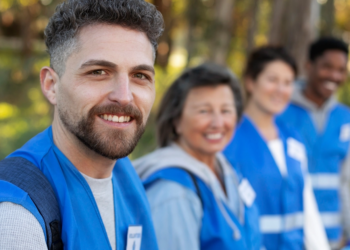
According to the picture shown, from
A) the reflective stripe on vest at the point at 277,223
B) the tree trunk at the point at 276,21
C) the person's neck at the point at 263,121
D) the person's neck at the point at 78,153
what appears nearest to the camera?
the person's neck at the point at 78,153

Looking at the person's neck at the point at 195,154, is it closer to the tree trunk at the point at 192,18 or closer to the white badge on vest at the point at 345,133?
the white badge on vest at the point at 345,133

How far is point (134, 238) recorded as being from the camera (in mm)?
1570

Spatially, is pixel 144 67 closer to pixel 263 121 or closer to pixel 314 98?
pixel 263 121

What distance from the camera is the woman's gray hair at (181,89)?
2.48 meters

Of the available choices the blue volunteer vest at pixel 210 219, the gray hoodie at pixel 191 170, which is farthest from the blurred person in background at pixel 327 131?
the blue volunteer vest at pixel 210 219

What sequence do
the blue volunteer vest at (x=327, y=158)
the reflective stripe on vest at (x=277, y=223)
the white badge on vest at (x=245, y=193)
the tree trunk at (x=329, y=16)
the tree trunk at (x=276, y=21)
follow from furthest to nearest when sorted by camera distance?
1. the tree trunk at (x=329, y=16)
2. the tree trunk at (x=276, y=21)
3. the blue volunteer vest at (x=327, y=158)
4. the reflective stripe on vest at (x=277, y=223)
5. the white badge on vest at (x=245, y=193)

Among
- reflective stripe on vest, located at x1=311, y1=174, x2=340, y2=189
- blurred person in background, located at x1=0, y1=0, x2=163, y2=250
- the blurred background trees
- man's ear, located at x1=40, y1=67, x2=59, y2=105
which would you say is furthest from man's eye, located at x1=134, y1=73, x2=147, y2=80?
the blurred background trees

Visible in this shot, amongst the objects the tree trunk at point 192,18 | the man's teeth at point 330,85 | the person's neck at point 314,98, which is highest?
the tree trunk at point 192,18

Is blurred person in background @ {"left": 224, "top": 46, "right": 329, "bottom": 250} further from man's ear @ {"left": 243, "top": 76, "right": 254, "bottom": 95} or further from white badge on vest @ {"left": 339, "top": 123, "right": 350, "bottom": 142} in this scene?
white badge on vest @ {"left": 339, "top": 123, "right": 350, "bottom": 142}

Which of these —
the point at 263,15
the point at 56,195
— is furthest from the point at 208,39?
the point at 263,15

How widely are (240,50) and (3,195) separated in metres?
11.6

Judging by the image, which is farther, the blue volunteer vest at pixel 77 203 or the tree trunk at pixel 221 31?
the tree trunk at pixel 221 31

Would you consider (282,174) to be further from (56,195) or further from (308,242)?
(56,195)

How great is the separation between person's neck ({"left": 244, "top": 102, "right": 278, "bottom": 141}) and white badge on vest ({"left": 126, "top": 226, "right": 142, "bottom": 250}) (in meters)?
1.84
